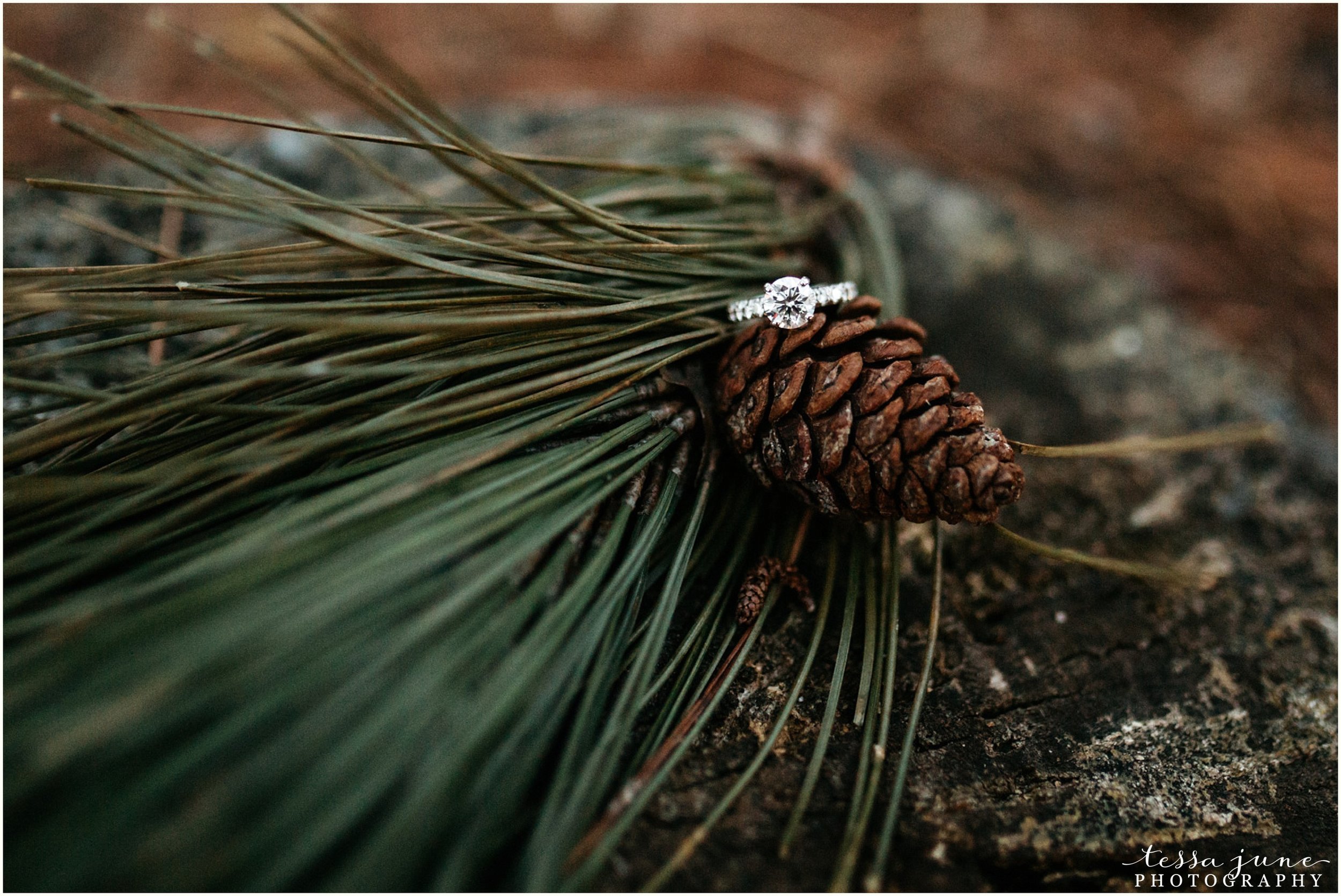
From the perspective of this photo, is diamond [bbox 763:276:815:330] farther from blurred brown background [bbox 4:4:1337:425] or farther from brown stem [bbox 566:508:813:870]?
blurred brown background [bbox 4:4:1337:425]

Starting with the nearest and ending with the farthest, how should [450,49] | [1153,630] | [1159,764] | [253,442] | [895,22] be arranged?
[253,442], [1159,764], [1153,630], [450,49], [895,22]

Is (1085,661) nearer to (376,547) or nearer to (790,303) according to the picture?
(790,303)

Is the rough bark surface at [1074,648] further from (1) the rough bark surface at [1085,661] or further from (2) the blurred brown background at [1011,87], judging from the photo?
(2) the blurred brown background at [1011,87]

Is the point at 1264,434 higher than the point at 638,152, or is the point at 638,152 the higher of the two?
the point at 638,152

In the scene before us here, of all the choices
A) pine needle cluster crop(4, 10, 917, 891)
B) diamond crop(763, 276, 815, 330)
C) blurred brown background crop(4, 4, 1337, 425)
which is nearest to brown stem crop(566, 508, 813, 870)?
pine needle cluster crop(4, 10, 917, 891)

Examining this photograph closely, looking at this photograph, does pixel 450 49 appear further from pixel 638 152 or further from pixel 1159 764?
pixel 1159 764

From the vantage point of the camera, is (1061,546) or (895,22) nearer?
(1061,546)

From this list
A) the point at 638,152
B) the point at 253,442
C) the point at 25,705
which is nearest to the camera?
the point at 25,705

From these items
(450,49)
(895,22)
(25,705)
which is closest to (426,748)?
(25,705)

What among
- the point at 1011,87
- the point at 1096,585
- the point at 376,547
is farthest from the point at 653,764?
the point at 1011,87
